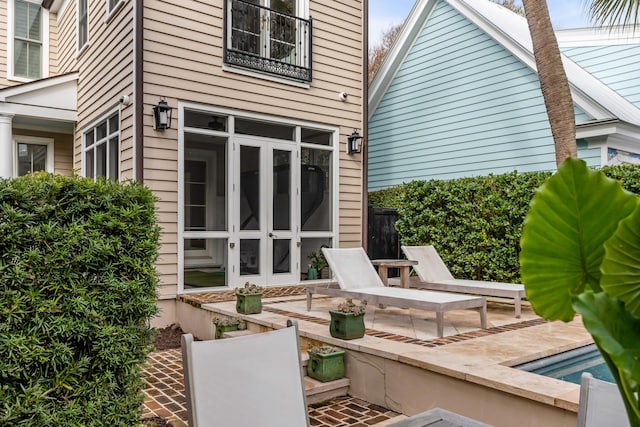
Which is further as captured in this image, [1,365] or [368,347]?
[368,347]

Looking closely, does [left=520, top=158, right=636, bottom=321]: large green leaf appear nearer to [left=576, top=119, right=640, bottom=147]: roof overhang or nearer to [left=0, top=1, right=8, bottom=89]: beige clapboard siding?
[left=576, top=119, right=640, bottom=147]: roof overhang

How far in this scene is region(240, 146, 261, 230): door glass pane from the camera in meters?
7.20

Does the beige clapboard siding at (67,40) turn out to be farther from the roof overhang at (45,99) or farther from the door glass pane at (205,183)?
the door glass pane at (205,183)

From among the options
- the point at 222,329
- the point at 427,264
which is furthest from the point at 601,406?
the point at 427,264

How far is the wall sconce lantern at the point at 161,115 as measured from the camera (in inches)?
246

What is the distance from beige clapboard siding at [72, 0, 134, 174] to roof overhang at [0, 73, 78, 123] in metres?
0.20

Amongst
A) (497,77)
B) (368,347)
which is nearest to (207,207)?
(368,347)

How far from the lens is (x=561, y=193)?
2.64 ft

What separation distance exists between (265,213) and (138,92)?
97.7 inches

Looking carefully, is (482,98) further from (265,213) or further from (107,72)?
(107,72)

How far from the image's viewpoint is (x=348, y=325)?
155 inches

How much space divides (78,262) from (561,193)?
2.22 meters

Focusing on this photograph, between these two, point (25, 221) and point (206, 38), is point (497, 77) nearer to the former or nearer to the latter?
point (206, 38)

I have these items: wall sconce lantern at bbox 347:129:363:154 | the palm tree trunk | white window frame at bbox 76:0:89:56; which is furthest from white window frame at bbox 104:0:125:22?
the palm tree trunk
